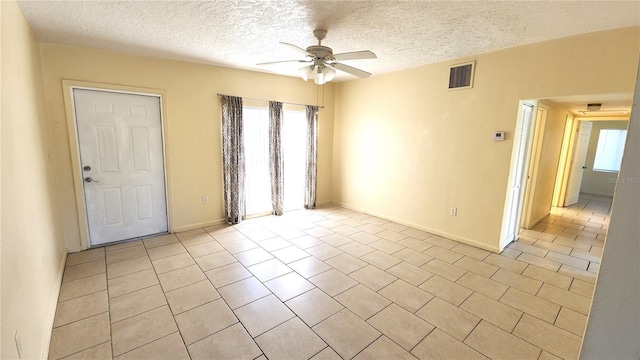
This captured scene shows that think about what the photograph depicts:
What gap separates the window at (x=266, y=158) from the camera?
4.73 m

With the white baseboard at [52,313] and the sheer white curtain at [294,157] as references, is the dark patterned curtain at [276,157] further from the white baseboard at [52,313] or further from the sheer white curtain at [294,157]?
the white baseboard at [52,313]

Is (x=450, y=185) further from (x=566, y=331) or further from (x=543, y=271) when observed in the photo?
(x=566, y=331)

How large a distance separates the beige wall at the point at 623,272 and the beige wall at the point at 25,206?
2.25 meters

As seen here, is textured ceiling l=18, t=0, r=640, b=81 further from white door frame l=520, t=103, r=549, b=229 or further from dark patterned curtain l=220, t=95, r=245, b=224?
white door frame l=520, t=103, r=549, b=229

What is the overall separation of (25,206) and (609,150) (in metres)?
10.6

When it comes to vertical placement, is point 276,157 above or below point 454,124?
below

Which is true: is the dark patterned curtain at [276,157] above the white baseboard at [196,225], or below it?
above

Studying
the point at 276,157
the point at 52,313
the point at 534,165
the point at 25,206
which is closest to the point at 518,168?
the point at 534,165

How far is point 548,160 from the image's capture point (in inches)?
185

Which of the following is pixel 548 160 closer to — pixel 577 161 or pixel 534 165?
pixel 534 165

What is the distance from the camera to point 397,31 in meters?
2.71

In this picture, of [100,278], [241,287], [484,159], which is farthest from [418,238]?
[100,278]

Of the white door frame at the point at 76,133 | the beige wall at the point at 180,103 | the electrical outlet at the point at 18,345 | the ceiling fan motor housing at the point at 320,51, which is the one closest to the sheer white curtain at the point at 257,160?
the beige wall at the point at 180,103

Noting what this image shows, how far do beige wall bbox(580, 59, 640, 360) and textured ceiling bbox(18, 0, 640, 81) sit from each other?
6.41 ft
